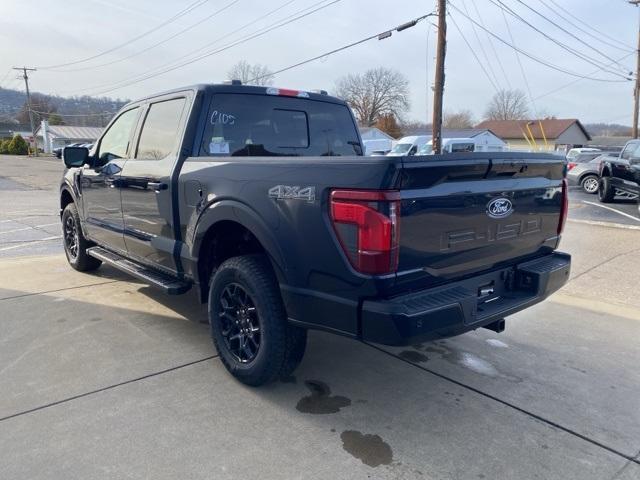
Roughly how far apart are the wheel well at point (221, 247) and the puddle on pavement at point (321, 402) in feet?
3.30

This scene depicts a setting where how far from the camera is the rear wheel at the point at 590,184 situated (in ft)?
57.6

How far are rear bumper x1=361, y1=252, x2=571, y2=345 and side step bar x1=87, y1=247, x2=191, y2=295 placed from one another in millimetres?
1849

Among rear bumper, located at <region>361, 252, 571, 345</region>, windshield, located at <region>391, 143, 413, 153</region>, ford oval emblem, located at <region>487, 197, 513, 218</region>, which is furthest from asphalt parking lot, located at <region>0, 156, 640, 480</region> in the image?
windshield, located at <region>391, 143, 413, 153</region>

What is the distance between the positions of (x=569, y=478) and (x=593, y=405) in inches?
35.6

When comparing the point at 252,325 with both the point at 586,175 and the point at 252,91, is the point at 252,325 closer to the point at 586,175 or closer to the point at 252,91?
the point at 252,91

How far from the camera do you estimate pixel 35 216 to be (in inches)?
464

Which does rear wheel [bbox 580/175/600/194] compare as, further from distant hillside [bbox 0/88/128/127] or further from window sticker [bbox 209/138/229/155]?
distant hillside [bbox 0/88/128/127]

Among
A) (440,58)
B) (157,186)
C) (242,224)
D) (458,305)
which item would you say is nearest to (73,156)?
(157,186)

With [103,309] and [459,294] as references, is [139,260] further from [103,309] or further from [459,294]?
[459,294]

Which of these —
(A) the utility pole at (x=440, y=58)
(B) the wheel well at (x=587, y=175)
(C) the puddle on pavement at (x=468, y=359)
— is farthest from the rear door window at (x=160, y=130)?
(B) the wheel well at (x=587, y=175)

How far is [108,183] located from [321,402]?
120 inches

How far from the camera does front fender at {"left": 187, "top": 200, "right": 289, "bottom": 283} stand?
2.88m

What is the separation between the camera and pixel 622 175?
45.2ft

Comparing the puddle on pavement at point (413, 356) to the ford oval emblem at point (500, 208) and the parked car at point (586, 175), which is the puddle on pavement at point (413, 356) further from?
the parked car at point (586, 175)
